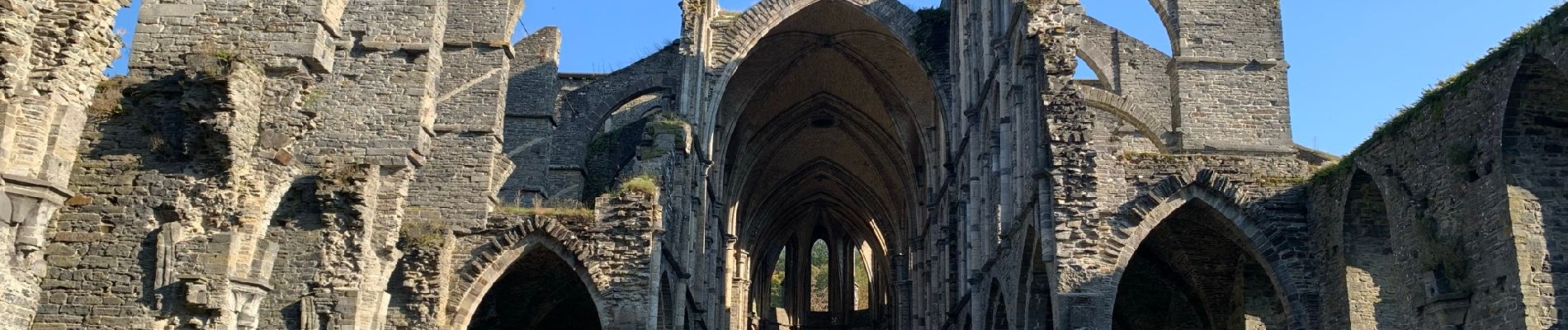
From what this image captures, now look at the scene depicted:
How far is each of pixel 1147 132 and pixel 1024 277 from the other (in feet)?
17.6

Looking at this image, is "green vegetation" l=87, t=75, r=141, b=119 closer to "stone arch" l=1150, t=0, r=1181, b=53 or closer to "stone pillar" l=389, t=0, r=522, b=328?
"stone pillar" l=389, t=0, r=522, b=328

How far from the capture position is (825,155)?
3894 centimetres

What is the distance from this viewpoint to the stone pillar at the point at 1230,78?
66.8ft

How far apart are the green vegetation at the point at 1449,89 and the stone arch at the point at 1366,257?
1.25 ft

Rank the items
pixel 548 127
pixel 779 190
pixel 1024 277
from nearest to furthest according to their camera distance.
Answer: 1. pixel 1024 277
2. pixel 548 127
3. pixel 779 190

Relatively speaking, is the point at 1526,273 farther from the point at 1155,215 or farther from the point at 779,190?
the point at 779,190

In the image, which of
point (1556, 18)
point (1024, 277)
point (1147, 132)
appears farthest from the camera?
point (1147, 132)

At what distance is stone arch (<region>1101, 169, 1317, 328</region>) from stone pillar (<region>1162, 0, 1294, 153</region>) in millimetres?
2495

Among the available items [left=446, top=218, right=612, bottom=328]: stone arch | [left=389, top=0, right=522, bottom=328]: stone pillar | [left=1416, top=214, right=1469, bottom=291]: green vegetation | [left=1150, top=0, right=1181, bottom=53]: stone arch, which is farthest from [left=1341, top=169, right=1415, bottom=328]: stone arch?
[left=389, top=0, right=522, bottom=328]: stone pillar

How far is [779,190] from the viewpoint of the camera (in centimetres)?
4103

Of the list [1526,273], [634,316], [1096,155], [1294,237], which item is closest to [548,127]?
[634,316]

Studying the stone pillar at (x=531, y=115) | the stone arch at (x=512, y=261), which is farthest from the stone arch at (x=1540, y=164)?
the stone pillar at (x=531, y=115)

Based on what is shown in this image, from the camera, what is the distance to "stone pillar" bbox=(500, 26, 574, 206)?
24203 millimetres

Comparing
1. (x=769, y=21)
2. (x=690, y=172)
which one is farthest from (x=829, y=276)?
(x=690, y=172)
